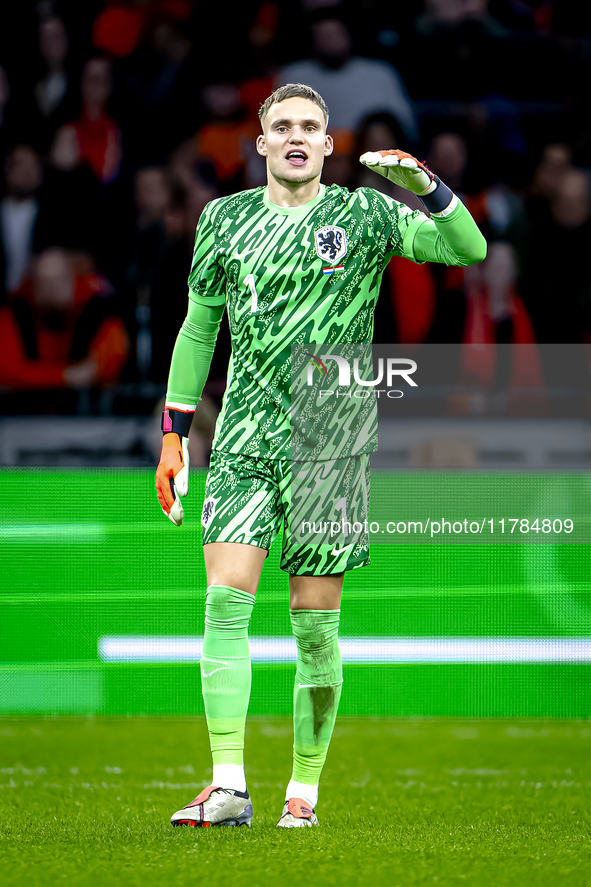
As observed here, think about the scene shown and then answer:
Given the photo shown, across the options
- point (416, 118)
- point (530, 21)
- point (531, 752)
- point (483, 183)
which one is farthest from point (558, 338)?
point (531, 752)

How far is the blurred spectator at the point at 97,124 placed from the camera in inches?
300

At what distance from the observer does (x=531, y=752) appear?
173 inches

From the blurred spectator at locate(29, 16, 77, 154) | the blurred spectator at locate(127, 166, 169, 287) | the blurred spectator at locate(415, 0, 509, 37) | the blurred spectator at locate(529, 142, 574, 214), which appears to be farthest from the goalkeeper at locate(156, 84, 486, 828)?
the blurred spectator at locate(415, 0, 509, 37)

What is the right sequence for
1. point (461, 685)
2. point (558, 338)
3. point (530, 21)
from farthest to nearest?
point (530, 21)
point (558, 338)
point (461, 685)

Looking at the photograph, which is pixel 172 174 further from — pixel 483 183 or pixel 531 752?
pixel 531 752

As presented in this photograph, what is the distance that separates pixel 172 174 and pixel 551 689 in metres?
4.08

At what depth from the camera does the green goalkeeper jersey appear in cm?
315

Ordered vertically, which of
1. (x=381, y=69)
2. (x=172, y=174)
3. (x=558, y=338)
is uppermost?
(x=381, y=69)

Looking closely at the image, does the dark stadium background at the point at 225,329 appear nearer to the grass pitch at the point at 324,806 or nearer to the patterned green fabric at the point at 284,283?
the grass pitch at the point at 324,806

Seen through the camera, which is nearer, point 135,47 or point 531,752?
point 531,752

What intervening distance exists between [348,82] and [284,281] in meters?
4.64

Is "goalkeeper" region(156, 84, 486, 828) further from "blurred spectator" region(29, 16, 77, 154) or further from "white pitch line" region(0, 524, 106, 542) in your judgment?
"blurred spectator" region(29, 16, 77, 154)

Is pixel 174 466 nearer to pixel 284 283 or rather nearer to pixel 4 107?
pixel 284 283

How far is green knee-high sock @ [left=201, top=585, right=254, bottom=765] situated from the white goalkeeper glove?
3.51 feet
